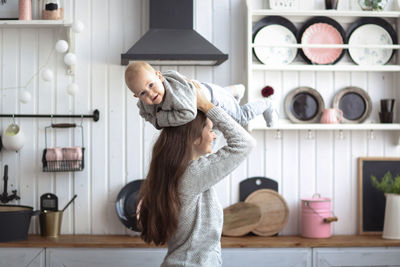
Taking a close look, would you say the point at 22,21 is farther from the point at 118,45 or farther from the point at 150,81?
the point at 150,81

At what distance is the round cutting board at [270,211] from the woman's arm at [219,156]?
67.6 inches

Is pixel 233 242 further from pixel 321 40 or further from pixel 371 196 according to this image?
pixel 321 40

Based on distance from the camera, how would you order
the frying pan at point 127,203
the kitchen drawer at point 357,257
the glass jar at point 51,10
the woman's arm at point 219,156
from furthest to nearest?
1. the frying pan at point 127,203
2. the glass jar at point 51,10
3. the kitchen drawer at point 357,257
4. the woman's arm at point 219,156

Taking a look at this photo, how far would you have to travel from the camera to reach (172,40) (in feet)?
11.2

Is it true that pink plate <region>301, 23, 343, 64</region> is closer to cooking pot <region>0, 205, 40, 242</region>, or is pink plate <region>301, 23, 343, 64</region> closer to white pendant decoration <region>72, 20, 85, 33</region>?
white pendant decoration <region>72, 20, 85, 33</region>

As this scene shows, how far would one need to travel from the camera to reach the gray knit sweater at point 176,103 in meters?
1.91

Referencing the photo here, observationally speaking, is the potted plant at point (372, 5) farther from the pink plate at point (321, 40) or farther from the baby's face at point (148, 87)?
the baby's face at point (148, 87)

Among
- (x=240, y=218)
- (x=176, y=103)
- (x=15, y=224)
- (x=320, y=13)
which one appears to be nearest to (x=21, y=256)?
(x=15, y=224)

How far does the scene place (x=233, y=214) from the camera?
3.66 meters

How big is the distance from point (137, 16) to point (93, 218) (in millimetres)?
1330

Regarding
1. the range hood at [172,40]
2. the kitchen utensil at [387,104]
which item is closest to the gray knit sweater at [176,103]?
the range hood at [172,40]

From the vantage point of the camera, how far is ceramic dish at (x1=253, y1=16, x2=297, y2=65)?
3713 millimetres

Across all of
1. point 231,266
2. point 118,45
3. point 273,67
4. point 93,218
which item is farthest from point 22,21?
point 231,266

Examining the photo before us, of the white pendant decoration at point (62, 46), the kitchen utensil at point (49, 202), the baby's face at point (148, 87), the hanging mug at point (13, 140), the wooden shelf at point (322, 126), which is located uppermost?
the white pendant decoration at point (62, 46)
